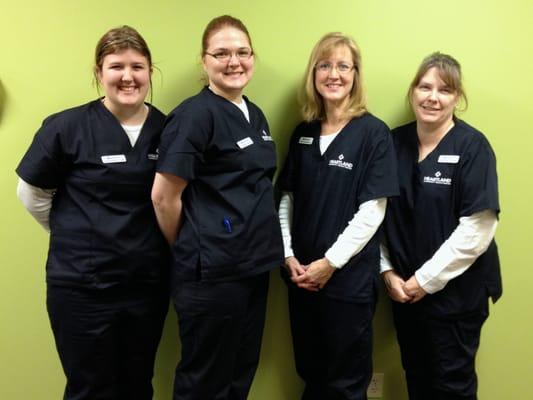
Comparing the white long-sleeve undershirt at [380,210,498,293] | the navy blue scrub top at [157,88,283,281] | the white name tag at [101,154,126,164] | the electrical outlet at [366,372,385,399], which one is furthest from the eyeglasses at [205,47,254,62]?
the electrical outlet at [366,372,385,399]

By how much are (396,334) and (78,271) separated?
127 cm

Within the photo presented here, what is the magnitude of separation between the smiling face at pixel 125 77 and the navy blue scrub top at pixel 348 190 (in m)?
0.61

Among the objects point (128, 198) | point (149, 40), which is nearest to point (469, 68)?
point (149, 40)

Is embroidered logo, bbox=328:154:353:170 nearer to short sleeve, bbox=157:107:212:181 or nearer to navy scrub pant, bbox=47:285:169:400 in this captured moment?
short sleeve, bbox=157:107:212:181

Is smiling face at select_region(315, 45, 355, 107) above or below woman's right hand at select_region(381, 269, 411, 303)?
above

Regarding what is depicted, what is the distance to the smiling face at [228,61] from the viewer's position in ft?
4.14

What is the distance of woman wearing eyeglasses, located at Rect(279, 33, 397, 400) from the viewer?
1381 millimetres

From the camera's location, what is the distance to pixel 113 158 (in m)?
1.24

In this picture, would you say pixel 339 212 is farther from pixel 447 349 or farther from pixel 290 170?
pixel 447 349

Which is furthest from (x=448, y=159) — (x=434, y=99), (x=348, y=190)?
(x=348, y=190)

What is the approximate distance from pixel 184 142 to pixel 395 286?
0.91m

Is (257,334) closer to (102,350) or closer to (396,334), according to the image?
(102,350)

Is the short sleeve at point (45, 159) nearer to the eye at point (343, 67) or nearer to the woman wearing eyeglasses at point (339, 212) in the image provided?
the woman wearing eyeglasses at point (339, 212)

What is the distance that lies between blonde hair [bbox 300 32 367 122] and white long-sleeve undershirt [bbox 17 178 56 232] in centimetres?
93
